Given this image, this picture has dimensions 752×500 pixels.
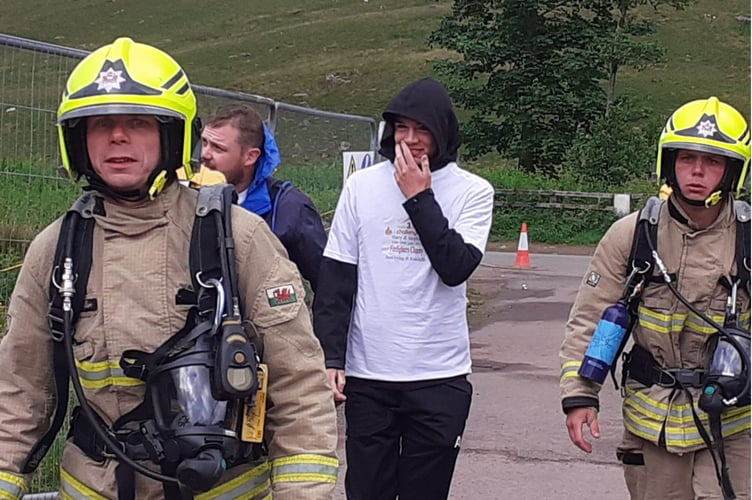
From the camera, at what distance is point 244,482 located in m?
2.83

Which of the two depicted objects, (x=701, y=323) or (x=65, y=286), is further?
(x=701, y=323)

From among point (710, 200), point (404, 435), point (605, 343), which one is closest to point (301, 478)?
point (605, 343)

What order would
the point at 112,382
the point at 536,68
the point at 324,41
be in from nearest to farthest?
1. the point at 112,382
2. the point at 536,68
3. the point at 324,41

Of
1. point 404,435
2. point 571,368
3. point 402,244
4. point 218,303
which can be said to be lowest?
point 404,435

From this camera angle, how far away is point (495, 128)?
35281 millimetres

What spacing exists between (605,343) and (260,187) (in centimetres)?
160

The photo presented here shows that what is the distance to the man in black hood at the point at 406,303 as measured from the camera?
4367 mm

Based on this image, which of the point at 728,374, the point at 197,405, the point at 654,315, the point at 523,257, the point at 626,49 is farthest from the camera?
the point at 626,49

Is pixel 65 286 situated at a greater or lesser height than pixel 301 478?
greater

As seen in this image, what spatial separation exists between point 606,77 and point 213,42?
134 feet

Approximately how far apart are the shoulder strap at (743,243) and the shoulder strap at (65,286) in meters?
2.25

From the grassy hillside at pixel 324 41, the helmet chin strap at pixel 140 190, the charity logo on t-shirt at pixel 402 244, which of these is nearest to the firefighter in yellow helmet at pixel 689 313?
the charity logo on t-shirt at pixel 402 244

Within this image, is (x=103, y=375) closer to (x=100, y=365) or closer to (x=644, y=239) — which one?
(x=100, y=365)

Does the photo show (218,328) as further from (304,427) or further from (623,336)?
(623,336)
